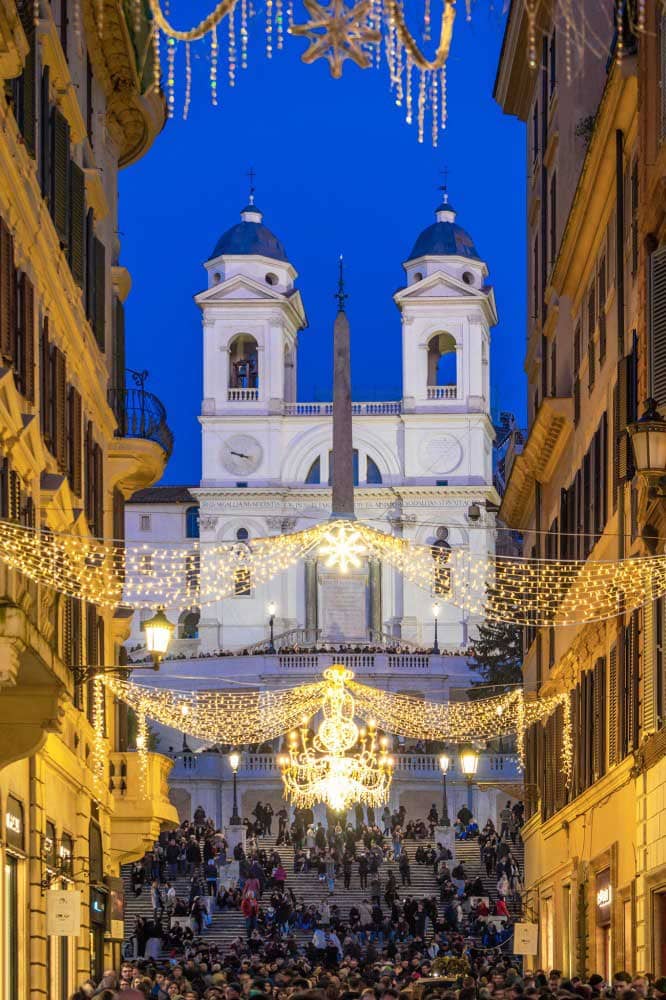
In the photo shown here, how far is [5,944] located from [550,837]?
18008mm

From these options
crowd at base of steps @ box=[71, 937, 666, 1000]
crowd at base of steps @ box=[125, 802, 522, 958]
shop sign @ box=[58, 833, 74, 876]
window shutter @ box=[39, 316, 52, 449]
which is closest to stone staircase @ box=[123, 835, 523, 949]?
crowd at base of steps @ box=[125, 802, 522, 958]

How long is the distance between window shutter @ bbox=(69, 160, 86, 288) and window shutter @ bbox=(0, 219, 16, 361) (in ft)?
20.7

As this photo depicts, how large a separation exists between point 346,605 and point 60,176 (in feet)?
290

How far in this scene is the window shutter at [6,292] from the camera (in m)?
23.0

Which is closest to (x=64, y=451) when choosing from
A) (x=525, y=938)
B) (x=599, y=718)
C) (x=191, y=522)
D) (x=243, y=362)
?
(x=599, y=718)

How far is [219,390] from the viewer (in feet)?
416

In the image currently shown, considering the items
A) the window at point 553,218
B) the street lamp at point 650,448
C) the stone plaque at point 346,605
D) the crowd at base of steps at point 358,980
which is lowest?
the crowd at base of steps at point 358,980

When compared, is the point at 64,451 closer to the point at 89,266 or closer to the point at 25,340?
the point at 25,340

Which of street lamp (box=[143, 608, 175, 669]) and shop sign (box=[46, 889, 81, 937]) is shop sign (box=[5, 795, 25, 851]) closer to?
shop sign (box=[46, 889, 81, 937])

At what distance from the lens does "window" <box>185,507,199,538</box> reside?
13238cm

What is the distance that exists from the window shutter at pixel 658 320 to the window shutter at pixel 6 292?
6.66m

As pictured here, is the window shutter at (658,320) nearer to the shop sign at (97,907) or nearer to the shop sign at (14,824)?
the shop sign at (14,824)

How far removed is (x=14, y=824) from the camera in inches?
967

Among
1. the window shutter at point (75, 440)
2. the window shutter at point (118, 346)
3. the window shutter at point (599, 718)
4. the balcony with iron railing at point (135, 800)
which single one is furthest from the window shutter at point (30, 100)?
the balcony with iron railing at point (135, 800)
